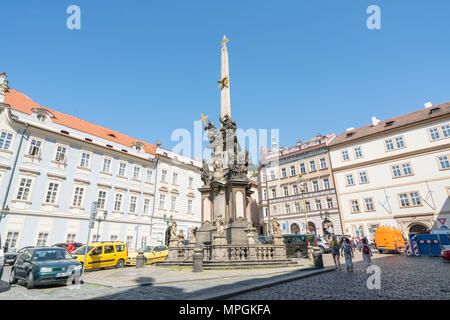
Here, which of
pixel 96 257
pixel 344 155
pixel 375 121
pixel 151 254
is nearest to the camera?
pixel 96 257

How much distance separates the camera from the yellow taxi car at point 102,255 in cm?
1440

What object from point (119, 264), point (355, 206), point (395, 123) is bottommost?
point (119, 264)

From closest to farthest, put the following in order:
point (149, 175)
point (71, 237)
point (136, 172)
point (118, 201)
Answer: point (71, 237) → point (118, 201) → point (136, 172) → point (149, 175)

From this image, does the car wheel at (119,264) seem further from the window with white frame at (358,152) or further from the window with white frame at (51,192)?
the window with white frame at (358,152)

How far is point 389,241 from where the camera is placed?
22.5 meters

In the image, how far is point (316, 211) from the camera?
3678cm

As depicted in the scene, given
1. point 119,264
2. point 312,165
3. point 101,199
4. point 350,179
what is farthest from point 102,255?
point 312,165

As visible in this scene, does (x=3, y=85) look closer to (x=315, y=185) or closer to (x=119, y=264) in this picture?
(x=119, y=264)

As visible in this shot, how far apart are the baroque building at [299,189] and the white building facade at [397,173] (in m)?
1.66

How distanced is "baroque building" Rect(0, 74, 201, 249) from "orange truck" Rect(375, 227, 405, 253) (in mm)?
23256

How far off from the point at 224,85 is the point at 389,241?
2054cm

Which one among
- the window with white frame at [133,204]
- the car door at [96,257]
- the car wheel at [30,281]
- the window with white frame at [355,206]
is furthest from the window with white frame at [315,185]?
the car wheel at [30,281]

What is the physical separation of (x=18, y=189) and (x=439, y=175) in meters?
44.6
